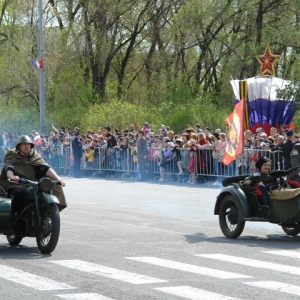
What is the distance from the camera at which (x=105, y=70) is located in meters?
51.7

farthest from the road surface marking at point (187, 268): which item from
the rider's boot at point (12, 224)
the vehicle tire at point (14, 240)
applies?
the vehicle tire at point (14, 240)

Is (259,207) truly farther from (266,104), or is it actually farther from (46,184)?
(266,104)

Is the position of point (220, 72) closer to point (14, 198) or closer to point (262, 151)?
point (262, 151)

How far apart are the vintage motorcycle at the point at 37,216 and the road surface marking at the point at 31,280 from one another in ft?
4.55

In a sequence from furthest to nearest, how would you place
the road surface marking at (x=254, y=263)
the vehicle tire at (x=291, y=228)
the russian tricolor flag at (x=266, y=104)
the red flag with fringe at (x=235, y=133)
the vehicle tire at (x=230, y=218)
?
the russian tricolor flag at (x=266, y=104)
the red flag with fringe at (x=235, y=133)
the vehicle tire at (x=291, y=228)
the vehicle tire at (x=230, y=218)
the road surface marking at (x=254, y=263)

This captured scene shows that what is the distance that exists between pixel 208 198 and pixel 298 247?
9.35 m

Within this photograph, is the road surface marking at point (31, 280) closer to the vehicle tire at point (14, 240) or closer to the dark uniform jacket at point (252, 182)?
the vehicle tire at point (14, 240)

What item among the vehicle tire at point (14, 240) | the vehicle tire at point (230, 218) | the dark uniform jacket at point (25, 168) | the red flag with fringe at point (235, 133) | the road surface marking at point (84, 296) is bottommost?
the road surface marking at point (84, 296)

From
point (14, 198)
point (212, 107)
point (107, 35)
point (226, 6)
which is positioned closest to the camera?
point (14, 198)

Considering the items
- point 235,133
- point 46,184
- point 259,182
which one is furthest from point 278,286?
point 235,133

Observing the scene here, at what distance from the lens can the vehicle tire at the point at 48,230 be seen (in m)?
11.9

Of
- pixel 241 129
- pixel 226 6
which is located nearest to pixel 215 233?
pixel 241 129

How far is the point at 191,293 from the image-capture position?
354 inches

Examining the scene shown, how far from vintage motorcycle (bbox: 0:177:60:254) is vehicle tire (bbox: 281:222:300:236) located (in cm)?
361
